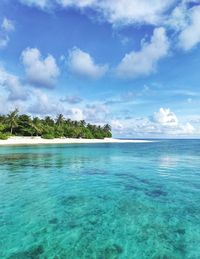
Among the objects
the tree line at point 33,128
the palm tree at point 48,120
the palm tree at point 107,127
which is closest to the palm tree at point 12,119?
the tree line at point 33,128

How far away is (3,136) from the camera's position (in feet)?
253

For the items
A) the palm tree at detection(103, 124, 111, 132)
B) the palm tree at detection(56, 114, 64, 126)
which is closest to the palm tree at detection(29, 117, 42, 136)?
the palm tree at detection(56, 114, 64, 126)

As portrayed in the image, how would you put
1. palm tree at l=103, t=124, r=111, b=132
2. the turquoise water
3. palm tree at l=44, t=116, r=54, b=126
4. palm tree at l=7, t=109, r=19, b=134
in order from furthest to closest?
palm tree at l=103, t=124, r=111, b=132 < palm tree at l=44, t=116, r=54, b=126 < palm tree at l=7, t=109, r=19, b=134 < the turquoise water

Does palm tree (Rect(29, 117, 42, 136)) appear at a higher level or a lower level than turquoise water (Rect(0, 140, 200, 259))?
higher

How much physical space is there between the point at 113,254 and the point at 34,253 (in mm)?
2351

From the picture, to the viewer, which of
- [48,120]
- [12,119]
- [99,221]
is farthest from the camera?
[48,120]

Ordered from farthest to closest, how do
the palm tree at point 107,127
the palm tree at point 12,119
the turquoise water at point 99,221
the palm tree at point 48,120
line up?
the palm tree at point 107,127
the palm tree at point 48,120
the palm tree at point 12,119
the turquoise water at point 99,221

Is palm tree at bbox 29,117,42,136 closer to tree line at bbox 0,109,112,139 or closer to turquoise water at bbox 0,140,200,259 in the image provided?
tree line at bbox 0,109,112,139

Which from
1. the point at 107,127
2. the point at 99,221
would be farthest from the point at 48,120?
the point at 99,221

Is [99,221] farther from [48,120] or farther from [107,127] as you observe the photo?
[107,127]

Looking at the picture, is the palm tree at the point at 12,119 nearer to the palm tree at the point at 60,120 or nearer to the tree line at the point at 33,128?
the tree line at the point at 33,128

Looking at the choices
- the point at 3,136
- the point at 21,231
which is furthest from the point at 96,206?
the point at 3,136

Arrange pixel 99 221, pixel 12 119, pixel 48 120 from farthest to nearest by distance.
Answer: pixel 48 120 → pixel 12 119 → pixel 99 221

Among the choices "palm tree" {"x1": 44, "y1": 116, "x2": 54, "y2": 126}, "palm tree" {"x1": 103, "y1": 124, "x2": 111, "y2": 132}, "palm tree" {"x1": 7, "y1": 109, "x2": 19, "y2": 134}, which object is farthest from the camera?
"palm tree" {"x1": 103, "y1": 124, "x2": 111, "y2": 132}
